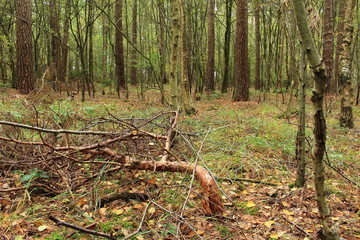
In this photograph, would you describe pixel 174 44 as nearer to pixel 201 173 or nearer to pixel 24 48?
pixel 201 173

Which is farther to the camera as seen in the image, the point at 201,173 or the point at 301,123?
the point at 301,123

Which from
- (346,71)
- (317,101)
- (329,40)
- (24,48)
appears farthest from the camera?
(24,48)

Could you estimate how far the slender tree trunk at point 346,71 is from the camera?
17.4ft

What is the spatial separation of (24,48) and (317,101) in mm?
9550

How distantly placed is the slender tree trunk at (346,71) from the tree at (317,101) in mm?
4780

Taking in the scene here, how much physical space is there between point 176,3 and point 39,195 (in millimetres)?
4704

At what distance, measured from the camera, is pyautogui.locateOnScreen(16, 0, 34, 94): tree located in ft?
26.9

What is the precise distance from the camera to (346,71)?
5.57 metres

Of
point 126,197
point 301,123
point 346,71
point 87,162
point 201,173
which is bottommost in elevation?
point 126,197

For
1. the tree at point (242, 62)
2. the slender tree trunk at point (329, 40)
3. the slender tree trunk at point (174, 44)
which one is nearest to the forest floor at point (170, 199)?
the slender tree trunk at point (329, 40)

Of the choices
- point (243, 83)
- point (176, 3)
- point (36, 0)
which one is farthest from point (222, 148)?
point (36, 0)

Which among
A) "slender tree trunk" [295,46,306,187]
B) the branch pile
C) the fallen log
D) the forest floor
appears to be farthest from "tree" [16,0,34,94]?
"slender tree trunk" [295,46,306,187]

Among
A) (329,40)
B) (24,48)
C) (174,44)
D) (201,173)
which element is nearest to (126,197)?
(201,173)

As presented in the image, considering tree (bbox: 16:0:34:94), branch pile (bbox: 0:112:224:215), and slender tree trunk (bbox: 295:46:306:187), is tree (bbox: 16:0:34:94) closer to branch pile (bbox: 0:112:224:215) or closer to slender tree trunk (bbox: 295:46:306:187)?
branch pile (bbox: 0:112:224:215)
